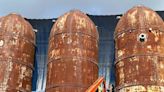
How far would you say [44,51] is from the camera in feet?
88.3

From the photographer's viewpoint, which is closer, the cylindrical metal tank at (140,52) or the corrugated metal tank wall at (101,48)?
the cylindrical metal tank at (140,52)

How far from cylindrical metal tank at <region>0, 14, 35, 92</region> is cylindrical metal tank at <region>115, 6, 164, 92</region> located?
545 centimetres

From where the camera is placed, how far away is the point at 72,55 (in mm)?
20297

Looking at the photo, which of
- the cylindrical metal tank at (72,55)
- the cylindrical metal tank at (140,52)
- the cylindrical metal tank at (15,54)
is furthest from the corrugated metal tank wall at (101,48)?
the cylindrical metal tank at (140,52)

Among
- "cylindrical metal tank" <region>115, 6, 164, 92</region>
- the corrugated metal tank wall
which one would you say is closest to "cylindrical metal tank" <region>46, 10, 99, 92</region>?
"cylindrical metal tank" <region>115, 6, 164, 92</region>

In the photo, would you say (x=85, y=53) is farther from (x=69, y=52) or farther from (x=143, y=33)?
(x=143, y=33)

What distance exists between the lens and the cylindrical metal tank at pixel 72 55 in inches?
769

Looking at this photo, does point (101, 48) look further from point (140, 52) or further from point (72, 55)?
point (140, 52)

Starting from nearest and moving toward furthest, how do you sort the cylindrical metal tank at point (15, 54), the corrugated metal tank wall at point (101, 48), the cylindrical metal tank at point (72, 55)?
the cylindrical metal tank at point (72, 55) → the cylindrical metal tank at point (15, 54) → the corrugated metal tank wall at point (101, 48)

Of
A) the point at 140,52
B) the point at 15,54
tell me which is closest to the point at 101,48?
the point at 140,52

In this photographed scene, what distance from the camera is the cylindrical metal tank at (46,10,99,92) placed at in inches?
769

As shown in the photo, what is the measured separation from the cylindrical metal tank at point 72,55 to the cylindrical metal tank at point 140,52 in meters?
1.61

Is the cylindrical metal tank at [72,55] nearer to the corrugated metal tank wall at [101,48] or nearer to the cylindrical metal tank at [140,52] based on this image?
the cylindrical metal tank at [140,52]

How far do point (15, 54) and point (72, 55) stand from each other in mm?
3643
